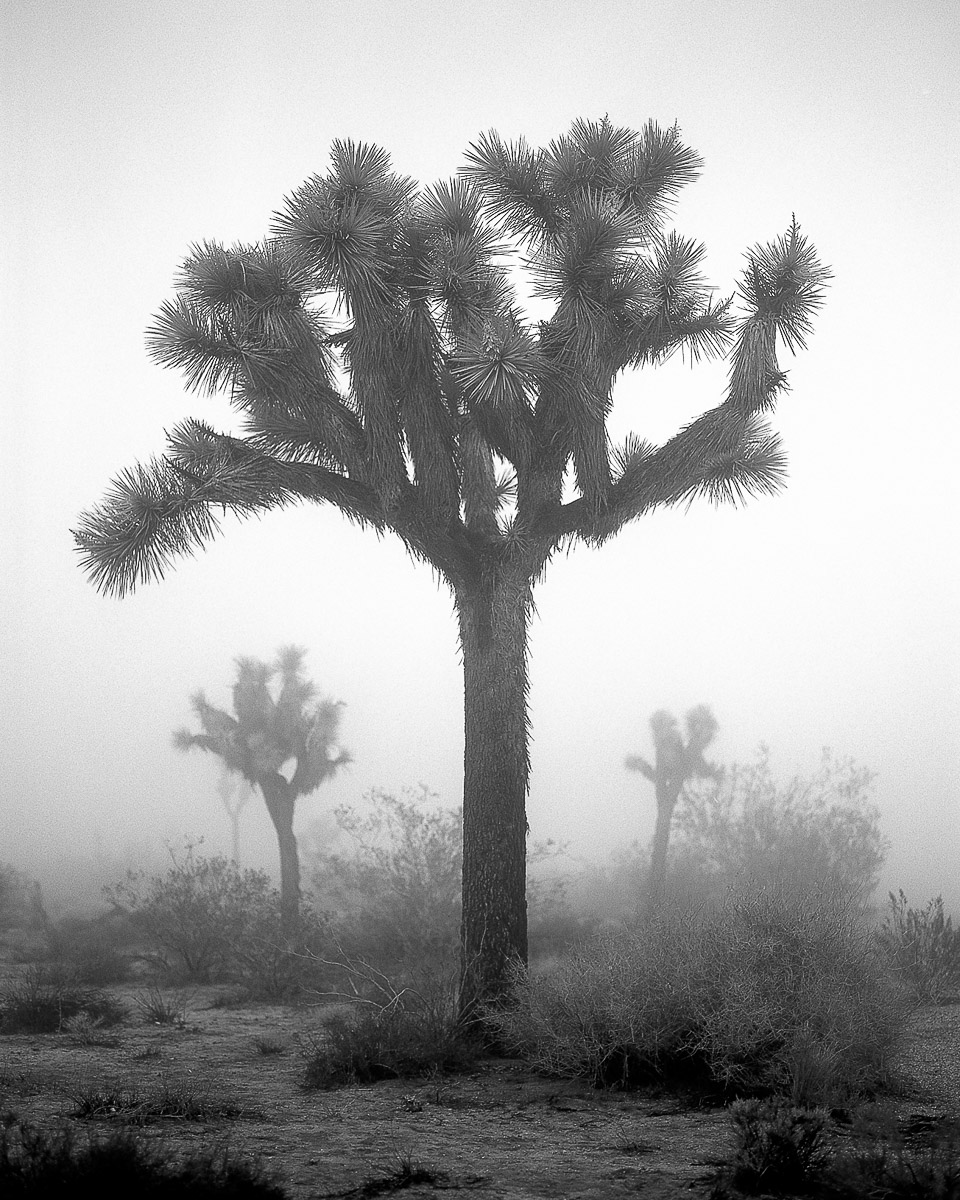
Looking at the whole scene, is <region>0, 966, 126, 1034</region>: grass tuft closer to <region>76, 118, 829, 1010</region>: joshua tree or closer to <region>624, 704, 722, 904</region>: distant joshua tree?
<region>76, 118, 829, 1010</region>: joshua tree

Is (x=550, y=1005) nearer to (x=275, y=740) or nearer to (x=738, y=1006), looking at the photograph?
(x=738, y=1006)

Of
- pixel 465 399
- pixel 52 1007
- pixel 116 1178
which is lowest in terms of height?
pixel 52 1007

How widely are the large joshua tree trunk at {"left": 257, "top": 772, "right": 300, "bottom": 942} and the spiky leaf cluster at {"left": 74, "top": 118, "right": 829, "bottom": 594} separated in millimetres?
8978

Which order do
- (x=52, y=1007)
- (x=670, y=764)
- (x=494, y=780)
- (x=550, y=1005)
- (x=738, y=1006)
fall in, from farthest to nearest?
(x=670, y=764)
(x=52, y=1007)
(x=494, y=780)
(x=550, y=1005)
(x=738, y=1006)

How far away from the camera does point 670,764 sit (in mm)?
23125

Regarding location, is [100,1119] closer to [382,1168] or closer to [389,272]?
[382,1168]

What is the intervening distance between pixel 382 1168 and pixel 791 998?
11.2 ft

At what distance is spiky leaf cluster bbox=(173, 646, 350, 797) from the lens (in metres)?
19.4

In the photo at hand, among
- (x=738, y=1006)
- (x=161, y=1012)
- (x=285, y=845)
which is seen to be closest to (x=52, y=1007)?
(x=161, y=1012)

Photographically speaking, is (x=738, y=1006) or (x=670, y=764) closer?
(x=738, y=1006)

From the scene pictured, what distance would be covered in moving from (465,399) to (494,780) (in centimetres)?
378

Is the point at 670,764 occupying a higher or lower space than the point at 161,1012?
higher

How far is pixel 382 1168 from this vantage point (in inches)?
184

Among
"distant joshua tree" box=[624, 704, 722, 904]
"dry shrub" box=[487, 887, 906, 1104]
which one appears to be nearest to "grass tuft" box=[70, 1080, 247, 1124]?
"dry shrub" box=[487, 887, 906, 1104]
